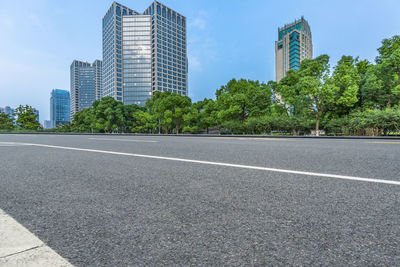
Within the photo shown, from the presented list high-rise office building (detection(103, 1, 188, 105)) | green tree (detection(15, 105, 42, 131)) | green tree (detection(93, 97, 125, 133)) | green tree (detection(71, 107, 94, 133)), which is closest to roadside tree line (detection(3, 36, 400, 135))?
green tree (detection(93, 97, 125, 133))

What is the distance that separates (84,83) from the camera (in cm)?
18362

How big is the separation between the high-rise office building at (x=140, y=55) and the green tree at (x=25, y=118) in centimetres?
6791

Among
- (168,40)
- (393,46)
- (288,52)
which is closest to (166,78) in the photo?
(168,40)

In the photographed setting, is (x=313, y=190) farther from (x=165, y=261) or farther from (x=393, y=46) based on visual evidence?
(x=393, y=46)

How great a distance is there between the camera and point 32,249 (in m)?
1.19

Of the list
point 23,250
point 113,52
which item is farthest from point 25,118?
point 113,52

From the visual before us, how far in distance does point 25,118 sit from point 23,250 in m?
55.8

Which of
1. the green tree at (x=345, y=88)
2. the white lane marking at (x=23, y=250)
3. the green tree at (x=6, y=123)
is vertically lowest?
the white lane marking at (x=23, y=250)

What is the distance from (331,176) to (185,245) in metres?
2.48

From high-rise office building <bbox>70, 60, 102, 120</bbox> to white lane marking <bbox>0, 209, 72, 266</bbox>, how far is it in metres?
203

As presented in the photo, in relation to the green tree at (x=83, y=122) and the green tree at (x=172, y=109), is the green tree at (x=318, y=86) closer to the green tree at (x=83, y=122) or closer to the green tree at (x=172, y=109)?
the green tree at (x=172, y=109)

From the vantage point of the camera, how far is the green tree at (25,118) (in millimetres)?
42094

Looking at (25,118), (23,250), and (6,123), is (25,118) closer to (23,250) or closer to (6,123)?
(6,123)

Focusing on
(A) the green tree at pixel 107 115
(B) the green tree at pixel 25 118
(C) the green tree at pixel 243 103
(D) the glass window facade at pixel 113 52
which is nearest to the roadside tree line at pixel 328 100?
(C) the green tree at pixel 243 103
